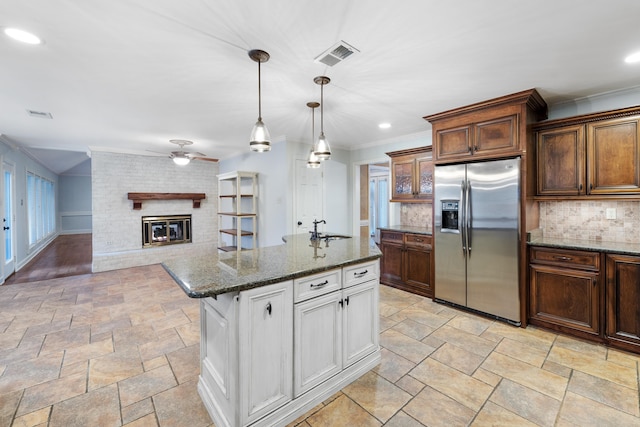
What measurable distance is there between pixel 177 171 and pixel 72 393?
17.5ft

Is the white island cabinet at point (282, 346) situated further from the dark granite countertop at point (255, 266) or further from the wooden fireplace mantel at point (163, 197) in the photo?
the wooden fireplace mantel at point (163, 197)

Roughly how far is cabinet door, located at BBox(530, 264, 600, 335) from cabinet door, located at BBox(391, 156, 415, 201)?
1.91 m

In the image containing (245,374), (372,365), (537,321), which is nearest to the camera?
(245,374)

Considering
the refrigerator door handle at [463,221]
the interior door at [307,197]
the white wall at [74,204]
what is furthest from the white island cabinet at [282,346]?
the white wall at [74,204]

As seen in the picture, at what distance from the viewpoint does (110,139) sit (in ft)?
16.3

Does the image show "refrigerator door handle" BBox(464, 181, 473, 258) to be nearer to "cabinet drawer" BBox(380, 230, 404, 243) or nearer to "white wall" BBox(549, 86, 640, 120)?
"cabinet drawer" BBox(380, 230, 404, 243)

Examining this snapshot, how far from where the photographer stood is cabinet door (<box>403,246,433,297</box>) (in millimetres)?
3986

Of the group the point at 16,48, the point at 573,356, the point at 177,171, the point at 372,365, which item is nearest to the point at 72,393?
the point at 372,365

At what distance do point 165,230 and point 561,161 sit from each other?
7070 millimetres

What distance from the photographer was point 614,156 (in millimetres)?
2789

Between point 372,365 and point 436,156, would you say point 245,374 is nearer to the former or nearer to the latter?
point 372,365

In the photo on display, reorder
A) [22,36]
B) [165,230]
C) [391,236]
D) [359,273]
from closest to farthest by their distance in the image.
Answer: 1. [22,36]
2. [359,273]
3. [391,236]
4. [165,230]

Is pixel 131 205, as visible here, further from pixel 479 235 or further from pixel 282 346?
pixel 479 235

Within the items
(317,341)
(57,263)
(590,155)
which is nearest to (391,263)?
(590,155)
